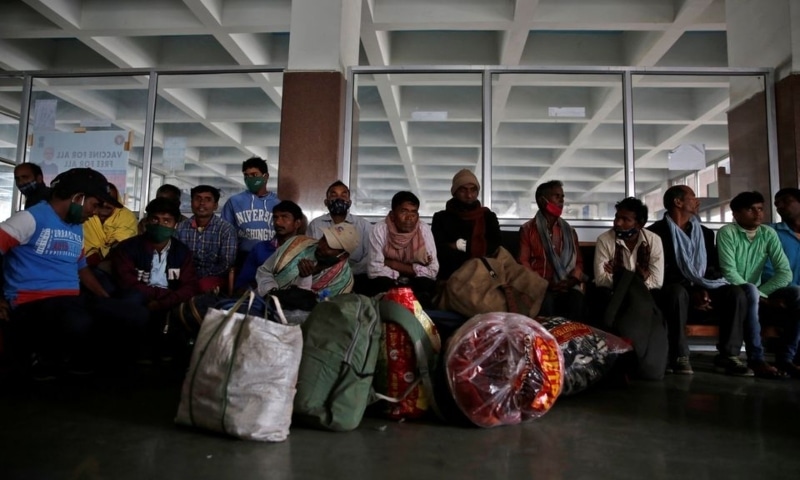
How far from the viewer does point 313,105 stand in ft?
15.4

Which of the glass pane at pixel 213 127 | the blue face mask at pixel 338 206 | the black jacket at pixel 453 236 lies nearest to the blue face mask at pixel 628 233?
the black jacket at pixel 453 236

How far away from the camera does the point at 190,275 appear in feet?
11.7

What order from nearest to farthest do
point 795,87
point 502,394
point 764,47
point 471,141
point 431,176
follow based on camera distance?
point 502,394 → point 795,87 → point 764,47 → point 471,141 → point 431,176

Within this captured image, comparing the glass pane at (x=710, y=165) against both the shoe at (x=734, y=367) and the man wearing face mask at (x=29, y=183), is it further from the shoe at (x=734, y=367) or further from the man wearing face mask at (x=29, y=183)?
the man wearing face mask at (x=29, y=183)

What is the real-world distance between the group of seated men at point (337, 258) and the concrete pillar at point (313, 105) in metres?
0.37

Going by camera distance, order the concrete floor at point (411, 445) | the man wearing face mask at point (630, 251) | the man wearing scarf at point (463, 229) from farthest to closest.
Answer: the man wearing scarf at point (463, 229), the man wearing face mask at point (630, 251), the concrete floor at point (411, 445)

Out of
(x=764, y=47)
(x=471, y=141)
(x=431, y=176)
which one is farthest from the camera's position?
(x=431, y=176)

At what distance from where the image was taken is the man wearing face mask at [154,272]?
3.35m

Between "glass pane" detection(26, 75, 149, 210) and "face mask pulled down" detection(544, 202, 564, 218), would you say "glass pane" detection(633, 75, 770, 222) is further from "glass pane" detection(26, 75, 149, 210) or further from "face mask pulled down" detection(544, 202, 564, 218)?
"glass pane" detection(26, 75, 149, 210)

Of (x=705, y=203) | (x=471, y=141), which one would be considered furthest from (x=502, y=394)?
(x=471, y=141)

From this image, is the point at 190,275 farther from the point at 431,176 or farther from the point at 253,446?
the point at 431,176

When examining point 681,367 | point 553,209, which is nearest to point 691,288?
point 681,367

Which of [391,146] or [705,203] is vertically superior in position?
[391,146]

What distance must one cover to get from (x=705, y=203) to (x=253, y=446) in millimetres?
5146
